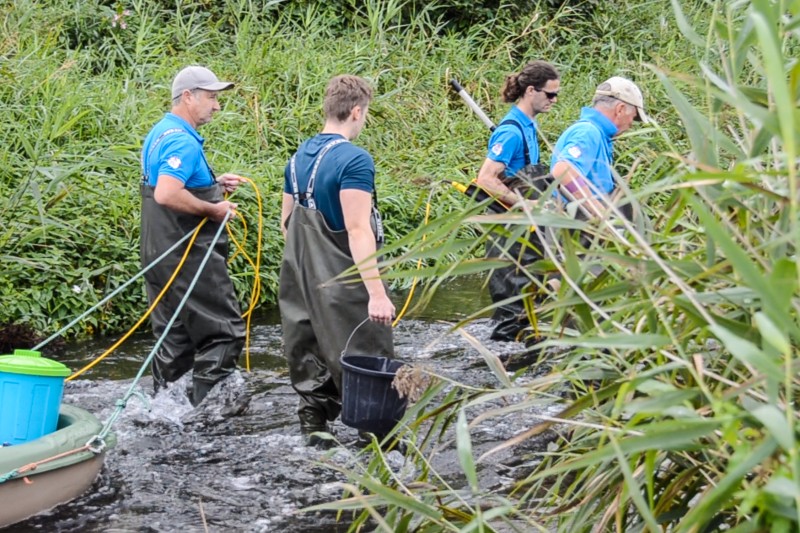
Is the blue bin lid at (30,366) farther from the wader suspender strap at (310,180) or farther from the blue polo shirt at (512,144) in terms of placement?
the blue polo shirt at (512,144)

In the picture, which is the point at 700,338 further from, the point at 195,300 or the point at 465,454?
the point at 195,300

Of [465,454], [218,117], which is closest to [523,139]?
[465,454]

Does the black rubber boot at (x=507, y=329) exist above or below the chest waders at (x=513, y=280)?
below

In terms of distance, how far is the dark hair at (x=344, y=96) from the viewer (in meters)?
5.27

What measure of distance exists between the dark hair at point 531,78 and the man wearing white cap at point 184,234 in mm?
1911

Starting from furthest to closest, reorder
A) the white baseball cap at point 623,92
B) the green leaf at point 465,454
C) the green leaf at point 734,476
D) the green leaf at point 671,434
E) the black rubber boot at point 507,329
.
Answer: the black rubber boot at point 507,329 < the white baseball cap at point 623,92 < the green leaf at point 465,454 < the green leaf at point 671,434 < the green leaf at point 734,476

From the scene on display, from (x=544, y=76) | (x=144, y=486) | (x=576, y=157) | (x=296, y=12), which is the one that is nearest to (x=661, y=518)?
(x=144, y=486)

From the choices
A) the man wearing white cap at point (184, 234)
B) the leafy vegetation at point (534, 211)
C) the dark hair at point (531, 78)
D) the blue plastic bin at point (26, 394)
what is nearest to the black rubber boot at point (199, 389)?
the man wearing white cap at point (184, 234)

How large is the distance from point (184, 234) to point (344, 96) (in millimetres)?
1348

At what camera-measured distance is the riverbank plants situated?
7.06 feet

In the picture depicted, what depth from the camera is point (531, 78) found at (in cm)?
716

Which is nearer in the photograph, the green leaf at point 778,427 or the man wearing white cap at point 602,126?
the green leaf at point 778,427

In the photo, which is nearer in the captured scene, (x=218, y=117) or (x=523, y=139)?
(x=523, y=139)

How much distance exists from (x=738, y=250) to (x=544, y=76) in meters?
5.07
